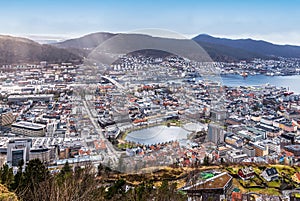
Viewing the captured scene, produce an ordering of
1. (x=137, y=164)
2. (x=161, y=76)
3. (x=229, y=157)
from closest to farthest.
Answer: (x=137, y=164) < (x=161, y=76) < (x=229, y=157)

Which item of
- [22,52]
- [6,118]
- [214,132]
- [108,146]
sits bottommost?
[6,118]

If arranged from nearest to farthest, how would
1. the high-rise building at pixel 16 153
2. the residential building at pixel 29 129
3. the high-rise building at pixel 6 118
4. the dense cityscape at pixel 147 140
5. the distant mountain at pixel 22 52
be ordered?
the dense cityscape at pixel 147 140 → the high-rise building at pixel 16 153 → the residential building at pixel 29 129 → the high-rise building at pixel 6 118 → the distant mountain at pixel 22 52

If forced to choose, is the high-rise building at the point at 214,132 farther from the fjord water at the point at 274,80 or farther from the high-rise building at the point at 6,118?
the fjord water at the point at 274,80

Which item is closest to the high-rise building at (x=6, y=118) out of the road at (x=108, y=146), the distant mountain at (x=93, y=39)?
the distant mountain at (x=93, y=39)

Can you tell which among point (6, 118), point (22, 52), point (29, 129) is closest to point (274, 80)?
point (22, 52)

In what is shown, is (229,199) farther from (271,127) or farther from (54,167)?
(271,127)

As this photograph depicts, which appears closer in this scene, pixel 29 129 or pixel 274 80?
pixel 29 129

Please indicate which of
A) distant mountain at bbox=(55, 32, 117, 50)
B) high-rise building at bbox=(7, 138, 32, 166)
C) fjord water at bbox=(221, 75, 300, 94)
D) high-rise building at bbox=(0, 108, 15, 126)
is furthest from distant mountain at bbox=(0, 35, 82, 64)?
high-rise building at bbox=(7, 138, 32, 166)

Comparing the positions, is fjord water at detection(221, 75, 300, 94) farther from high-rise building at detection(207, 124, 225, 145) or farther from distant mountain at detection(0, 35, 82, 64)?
high-rise building at detection(207, 124, 225, 145)

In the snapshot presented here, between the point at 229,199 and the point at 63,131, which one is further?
the point at 63,131

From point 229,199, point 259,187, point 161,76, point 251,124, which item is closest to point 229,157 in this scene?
point 259,187

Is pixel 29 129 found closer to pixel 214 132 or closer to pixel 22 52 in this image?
pixel 214 132
